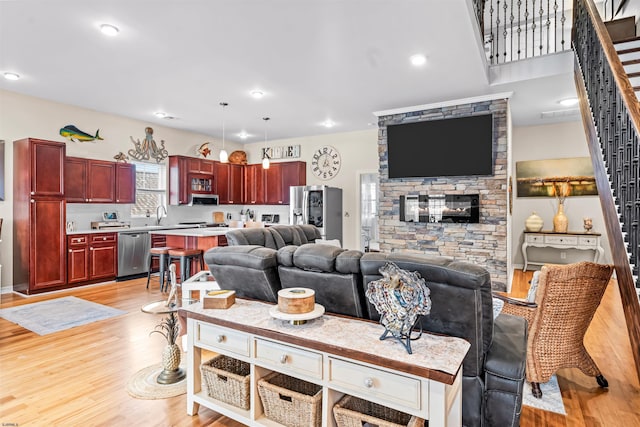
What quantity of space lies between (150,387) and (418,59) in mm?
4001

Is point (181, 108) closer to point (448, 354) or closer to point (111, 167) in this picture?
point (111, 167)

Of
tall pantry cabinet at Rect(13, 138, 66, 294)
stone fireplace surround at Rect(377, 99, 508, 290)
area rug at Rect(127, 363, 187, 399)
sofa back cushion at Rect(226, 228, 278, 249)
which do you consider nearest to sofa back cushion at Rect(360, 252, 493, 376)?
area rug at Rect(127, 363, 187, 399)

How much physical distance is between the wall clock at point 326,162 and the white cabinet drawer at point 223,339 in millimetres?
6068

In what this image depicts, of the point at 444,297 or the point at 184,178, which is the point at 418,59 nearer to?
the point at 444,297

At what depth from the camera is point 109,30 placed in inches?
129

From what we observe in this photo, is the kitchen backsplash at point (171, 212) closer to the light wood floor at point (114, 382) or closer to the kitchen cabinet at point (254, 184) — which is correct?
the kitchen cabinet at point (254, 184)

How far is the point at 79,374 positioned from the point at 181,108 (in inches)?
172

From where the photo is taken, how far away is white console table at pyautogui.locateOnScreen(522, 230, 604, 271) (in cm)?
603

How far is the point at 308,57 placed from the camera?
12.7ft

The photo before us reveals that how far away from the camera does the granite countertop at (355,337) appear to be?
58.4 inches

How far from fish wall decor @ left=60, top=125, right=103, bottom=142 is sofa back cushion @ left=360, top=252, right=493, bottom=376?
602 cm

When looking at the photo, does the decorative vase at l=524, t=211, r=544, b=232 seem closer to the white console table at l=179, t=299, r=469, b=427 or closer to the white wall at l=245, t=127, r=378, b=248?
the white wall at l=245, t=127, r=378, b=248

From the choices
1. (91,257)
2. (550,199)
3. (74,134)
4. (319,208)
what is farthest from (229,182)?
(550,199)

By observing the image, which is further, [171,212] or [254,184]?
[254,184]
